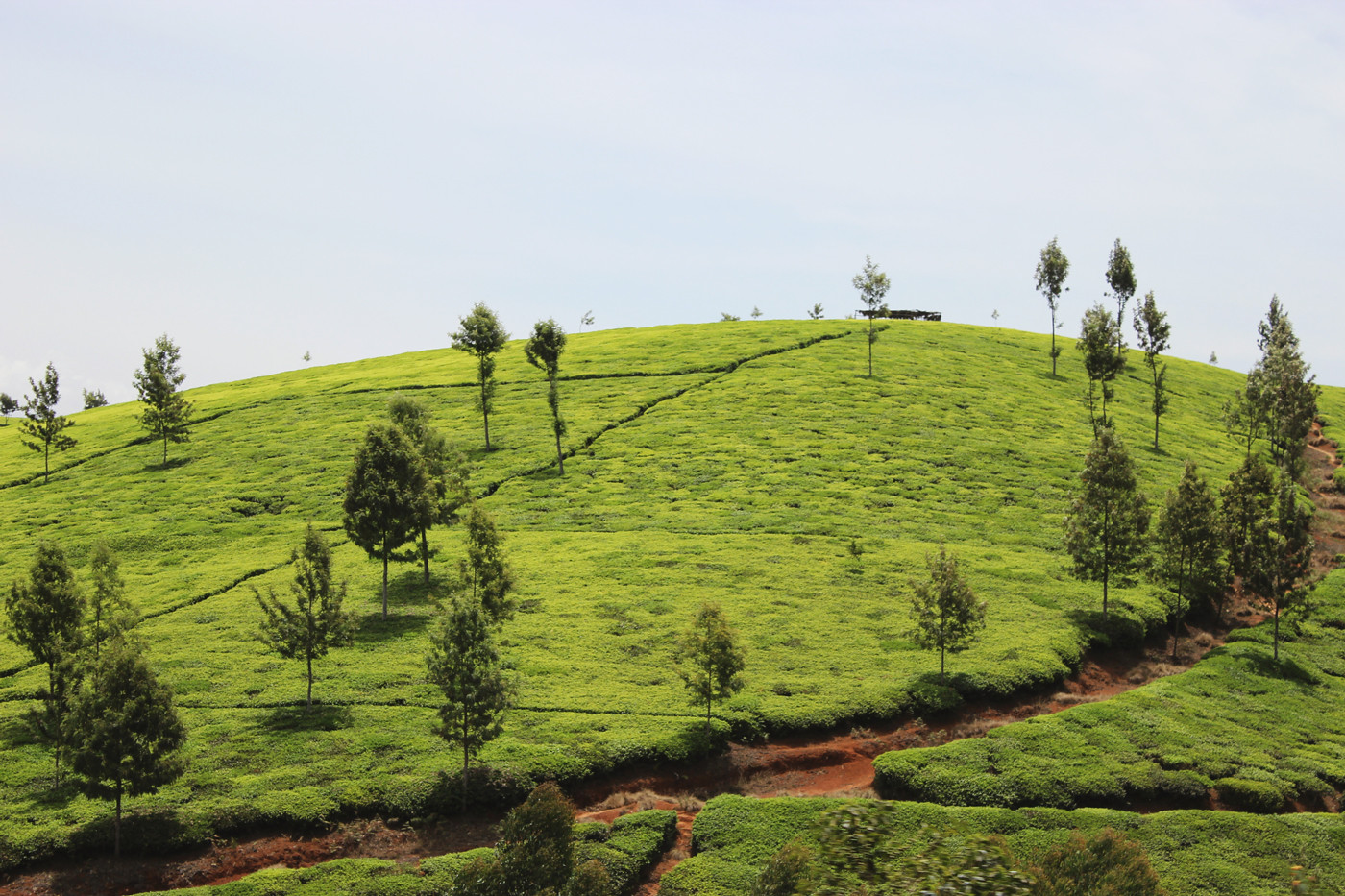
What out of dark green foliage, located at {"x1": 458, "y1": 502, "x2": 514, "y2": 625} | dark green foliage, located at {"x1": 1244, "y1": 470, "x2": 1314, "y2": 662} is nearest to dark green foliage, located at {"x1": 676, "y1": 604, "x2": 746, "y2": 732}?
dark green foliage, located at {"x1": 458, "y1": 502, "x2": 514, "y2": 625}

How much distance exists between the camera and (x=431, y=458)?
57.2 m

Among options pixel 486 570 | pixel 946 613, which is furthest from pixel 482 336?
pixel 946 613

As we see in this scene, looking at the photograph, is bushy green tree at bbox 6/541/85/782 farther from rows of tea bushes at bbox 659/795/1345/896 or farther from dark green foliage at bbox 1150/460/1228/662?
dark green foliage at bbox 1150/460/1228/662

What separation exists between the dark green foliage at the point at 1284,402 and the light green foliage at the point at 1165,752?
42273 mm

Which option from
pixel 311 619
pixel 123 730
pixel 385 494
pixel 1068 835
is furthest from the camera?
→ pixel 385 494

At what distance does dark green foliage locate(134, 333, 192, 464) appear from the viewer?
3378 inches

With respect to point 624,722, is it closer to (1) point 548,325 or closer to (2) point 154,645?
(2) point 154,645

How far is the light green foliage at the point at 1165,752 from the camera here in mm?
35625

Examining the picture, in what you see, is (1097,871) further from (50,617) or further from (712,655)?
(50,617)

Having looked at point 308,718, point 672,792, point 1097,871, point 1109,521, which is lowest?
point 672,792

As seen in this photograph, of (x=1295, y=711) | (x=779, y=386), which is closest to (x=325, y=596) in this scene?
(x=1295, y=711)

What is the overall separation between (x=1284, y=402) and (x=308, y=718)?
9151 centimetres

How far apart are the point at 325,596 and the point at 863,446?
2055 inches

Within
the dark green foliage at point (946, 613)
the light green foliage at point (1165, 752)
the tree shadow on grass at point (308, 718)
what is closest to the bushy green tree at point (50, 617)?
the tree shadow on grass at point (308, 718)
